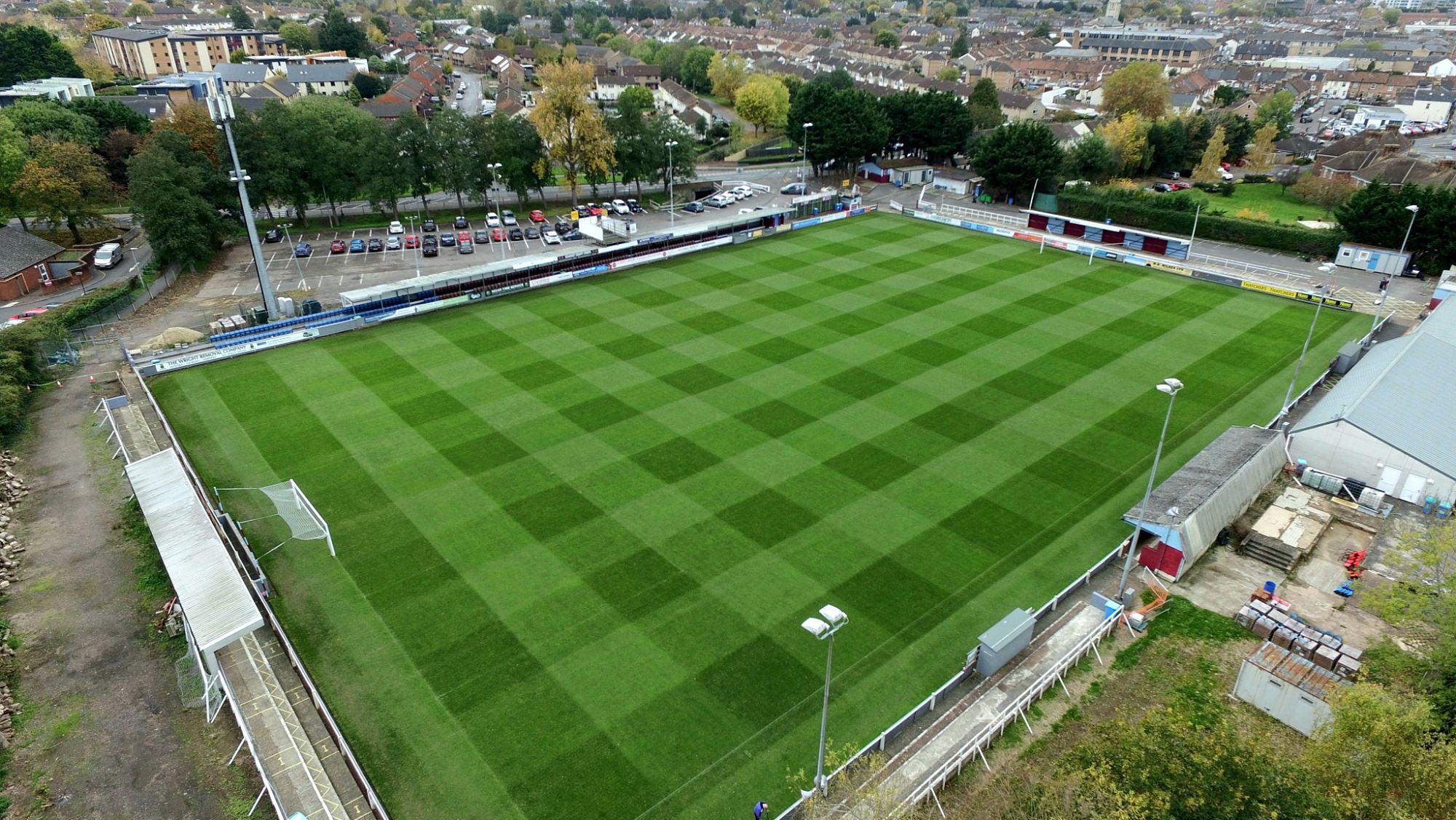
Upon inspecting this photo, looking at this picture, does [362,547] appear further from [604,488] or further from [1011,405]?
[1011,405]

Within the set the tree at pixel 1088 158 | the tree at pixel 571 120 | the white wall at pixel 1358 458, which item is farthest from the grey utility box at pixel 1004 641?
the tree at pixel 1088 158

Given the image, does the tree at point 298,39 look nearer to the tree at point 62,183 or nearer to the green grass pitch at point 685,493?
the tree at point 62,183

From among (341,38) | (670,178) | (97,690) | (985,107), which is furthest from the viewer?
(341,38)

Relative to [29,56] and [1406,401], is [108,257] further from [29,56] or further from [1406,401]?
[29,56]

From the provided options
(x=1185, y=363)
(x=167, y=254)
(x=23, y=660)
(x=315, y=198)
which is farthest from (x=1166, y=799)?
(x=315, y=198)

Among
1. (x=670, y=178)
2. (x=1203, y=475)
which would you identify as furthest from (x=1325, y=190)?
(x=1203, y=475)

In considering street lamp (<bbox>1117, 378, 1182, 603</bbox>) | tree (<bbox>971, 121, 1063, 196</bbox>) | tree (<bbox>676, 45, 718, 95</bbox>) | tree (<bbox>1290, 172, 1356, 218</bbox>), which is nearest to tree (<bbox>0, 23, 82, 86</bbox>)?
tree (<bbox>676, 45, 718, 95</bbox>)

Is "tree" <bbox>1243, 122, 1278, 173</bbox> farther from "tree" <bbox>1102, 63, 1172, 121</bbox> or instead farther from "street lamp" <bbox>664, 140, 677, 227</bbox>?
"street lamp" <bbox>664, 140, 677, 227</bbox>
